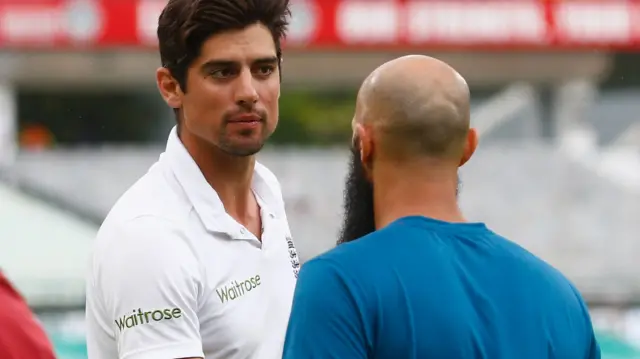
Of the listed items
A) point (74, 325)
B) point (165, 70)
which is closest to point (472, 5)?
point (74, 325)

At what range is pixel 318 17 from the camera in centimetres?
1641

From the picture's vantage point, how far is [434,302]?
172cm

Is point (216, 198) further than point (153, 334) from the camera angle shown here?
Yes

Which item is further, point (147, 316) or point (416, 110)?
point (147, 316)

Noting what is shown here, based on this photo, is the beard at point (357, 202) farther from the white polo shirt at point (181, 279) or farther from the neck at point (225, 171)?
the neck at point (225, 171)

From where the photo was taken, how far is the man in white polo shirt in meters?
2.02

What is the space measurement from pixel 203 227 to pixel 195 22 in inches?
13.8

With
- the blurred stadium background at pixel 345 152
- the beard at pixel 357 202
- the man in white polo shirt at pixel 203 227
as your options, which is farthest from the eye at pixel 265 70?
the blurred stadium background at pixel 345 152

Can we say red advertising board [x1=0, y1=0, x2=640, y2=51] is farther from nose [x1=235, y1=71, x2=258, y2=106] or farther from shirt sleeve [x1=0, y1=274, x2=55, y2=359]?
shirt sleeve [x1=0, y1=274, x2=55, y2=359]

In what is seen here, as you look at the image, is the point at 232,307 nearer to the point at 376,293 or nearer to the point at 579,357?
the point at 376,293

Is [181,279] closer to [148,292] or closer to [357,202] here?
[148,292]

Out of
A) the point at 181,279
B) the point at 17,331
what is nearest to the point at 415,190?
the point at 181,279

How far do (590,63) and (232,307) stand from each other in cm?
1627

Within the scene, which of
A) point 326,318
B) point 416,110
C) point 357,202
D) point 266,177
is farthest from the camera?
point 266,177
